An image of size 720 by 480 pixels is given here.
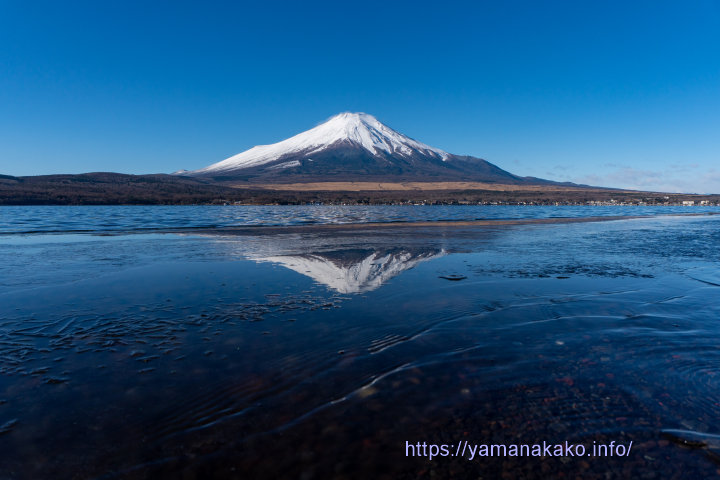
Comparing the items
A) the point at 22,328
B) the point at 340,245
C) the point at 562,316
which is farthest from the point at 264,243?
the point at 562,316

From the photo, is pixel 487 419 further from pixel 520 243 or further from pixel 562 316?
pixel 520 243

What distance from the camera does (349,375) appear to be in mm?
5613

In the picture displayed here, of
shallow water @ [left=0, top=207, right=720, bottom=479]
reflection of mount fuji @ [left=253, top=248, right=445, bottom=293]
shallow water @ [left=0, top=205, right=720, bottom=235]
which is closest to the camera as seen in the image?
shallow water @ [left=0, top=207, right=720, bottom=479]

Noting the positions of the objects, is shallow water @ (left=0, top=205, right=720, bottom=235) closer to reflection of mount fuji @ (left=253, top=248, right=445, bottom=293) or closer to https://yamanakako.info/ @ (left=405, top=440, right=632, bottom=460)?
reflection of mount fuji @ (left=253, top=248, right=445, bottom=293)

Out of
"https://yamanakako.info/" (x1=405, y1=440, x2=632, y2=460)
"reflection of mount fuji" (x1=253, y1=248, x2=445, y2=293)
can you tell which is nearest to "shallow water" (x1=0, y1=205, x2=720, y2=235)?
"reflection of mount fuji" (x1=253, y1=248, x2=445, y2=293)

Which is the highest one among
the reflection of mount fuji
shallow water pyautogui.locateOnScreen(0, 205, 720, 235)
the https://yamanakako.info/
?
shallow water pyautogui.locateOnScreen(0, 205, 720, 235)

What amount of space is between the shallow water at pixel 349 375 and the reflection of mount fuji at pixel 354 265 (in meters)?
0.25

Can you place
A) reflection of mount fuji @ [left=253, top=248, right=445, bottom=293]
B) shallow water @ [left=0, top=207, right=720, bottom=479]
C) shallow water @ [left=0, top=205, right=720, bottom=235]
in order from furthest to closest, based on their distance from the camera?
shallow water @ [left=0, top=205, right=720, bottom=235] < reflection of mount fuji @ [left=253, top=248, right=445, bottom=293] < shallow water @ [left=0, top=207, right=720, bottom=479]

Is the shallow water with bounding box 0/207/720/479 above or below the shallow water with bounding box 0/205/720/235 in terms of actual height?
below

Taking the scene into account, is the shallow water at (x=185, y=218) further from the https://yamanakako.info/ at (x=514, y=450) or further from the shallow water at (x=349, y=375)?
the https://yamanakako.info/ at (x=514, y=450)

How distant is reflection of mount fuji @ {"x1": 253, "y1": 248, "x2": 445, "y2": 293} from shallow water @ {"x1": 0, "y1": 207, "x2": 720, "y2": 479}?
253 mm

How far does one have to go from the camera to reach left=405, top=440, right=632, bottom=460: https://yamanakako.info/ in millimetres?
Result: 3990

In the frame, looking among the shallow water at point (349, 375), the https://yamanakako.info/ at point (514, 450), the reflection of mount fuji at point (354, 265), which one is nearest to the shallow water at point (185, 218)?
the reflection of mount fuji at point (354, 265)

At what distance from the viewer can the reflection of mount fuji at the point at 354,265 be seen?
11906 millimetres
